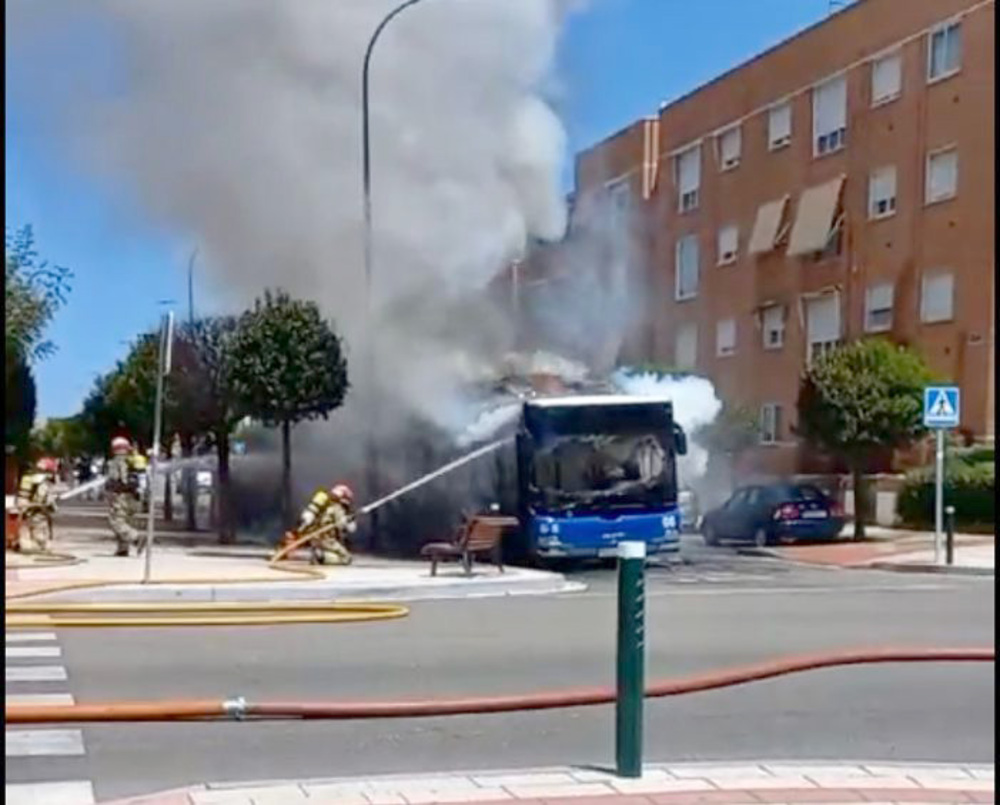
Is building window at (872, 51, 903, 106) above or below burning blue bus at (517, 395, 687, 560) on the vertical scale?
above

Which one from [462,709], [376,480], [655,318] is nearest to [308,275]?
[376,480]

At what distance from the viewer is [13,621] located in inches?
524

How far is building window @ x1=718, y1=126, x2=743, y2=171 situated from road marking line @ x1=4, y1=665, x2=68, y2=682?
34.3 metres

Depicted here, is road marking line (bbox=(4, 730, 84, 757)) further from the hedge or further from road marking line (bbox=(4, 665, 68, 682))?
the hedge

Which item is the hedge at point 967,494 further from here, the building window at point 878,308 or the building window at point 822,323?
the building window at point 822,323

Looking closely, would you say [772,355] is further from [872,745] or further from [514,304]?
[872,745]

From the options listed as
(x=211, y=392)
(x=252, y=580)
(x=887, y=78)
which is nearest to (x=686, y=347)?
(x=887, y=78)

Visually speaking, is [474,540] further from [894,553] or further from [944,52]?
[944,52]

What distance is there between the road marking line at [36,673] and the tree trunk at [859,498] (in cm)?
2259

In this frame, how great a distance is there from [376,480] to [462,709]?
1701 cm

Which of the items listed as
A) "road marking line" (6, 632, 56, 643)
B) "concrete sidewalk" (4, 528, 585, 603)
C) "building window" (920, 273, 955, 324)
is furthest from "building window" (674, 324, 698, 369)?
"road marking line" (6, 632, 56, 643)

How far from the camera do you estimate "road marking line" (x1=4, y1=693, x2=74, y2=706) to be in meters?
8.88

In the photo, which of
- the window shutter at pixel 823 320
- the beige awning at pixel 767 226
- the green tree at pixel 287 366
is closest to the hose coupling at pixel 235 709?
the green tree at pixel 287 366

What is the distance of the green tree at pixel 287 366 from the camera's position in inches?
950
